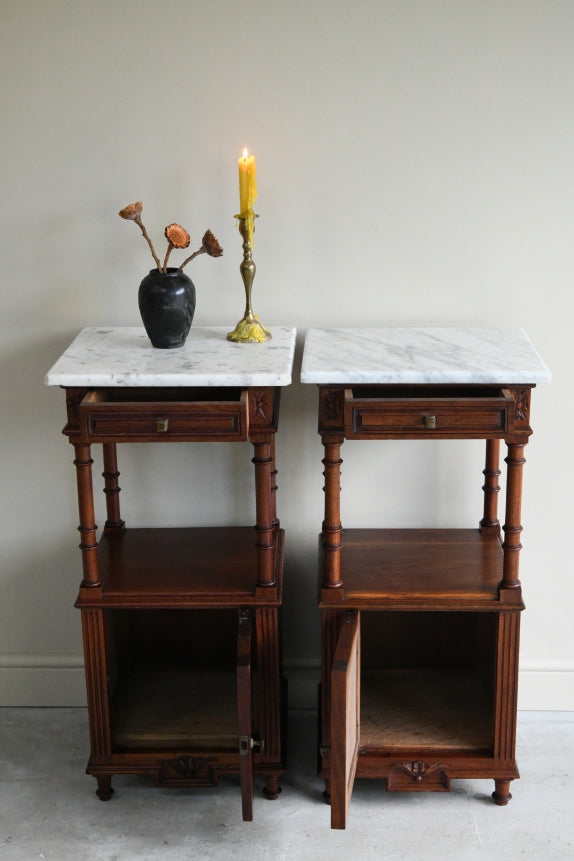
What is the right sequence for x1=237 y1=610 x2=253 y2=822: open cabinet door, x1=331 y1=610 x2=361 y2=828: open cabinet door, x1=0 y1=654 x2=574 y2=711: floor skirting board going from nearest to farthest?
1. x1=331 y1=610 x2=361 y2=828: open cabinet door
2. x1=237 y1=610 x2=253 y2=822: open cabinet door
3. x1=0 y1=654 x2=574 y2=711: floor skirting board

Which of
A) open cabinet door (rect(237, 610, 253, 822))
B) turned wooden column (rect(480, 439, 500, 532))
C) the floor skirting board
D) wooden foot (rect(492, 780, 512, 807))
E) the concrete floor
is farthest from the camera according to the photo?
the floor skirting board

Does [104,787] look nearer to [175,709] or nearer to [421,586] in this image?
[175,709]

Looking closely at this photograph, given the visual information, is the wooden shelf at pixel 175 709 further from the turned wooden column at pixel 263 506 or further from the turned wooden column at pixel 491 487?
the turned wooden column at pixel 491 487

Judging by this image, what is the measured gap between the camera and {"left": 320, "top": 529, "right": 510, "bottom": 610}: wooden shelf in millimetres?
2518

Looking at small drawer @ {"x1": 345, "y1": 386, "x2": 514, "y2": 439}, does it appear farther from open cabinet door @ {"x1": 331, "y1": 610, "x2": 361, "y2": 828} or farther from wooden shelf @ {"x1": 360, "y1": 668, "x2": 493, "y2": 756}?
wooden shelf @ {"x1": 360, "y1": 668, "x2": 493, "y2": 756}

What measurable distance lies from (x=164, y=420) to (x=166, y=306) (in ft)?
0.95

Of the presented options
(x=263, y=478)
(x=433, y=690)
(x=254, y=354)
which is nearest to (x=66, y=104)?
(x=254, y=354)

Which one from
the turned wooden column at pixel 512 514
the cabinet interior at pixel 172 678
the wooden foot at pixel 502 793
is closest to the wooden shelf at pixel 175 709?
the cabinet interior at pixel 172 678

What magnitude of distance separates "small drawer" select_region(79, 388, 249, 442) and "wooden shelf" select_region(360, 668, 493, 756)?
916mm

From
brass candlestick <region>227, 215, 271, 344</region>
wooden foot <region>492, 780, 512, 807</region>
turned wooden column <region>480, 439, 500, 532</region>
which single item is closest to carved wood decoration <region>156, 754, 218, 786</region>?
wooden foot <region>492, 780, 512, 807</region>

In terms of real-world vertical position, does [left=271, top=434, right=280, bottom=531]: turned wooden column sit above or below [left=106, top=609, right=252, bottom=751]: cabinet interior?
above

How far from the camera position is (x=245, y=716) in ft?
7.82

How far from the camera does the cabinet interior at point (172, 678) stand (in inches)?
105

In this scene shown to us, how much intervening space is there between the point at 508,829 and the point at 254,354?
1370 millimetres
